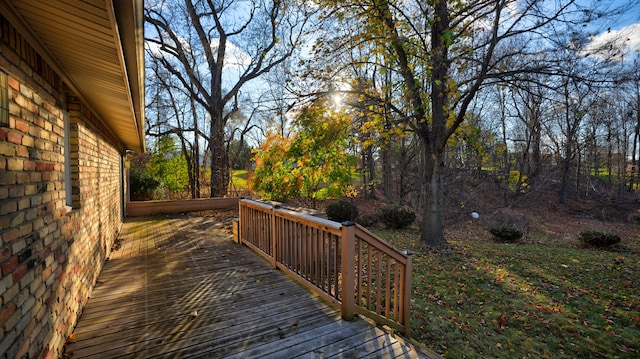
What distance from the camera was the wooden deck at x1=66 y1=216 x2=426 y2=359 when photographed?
242cm

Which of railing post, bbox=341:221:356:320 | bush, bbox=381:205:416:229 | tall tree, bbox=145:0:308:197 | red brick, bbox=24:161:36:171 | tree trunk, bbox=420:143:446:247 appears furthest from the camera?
tall tree, bbox=145:0:308:197

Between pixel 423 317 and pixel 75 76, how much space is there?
4.82 metres

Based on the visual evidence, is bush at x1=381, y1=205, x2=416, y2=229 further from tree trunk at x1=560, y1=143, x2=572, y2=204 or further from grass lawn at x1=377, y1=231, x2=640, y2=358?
tree trunk at x1=560, y1=143, x2=572, y2=204

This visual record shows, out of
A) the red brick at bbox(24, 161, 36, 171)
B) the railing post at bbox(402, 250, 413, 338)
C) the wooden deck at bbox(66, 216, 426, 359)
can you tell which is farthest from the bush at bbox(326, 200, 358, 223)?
the red brick at bbox(24, 161, 36, 171)

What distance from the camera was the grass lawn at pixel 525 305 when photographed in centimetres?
348

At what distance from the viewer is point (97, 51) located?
6.95ft

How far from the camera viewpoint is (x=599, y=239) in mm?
8641

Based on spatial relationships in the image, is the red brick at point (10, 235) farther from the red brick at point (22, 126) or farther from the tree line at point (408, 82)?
the tree line at point (408, 82)

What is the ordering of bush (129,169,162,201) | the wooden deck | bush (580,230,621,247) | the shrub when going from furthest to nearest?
1. bush (129,169,162,201)
2. the shrub
3. bush (580,230,621,247)
4. the wooden deck

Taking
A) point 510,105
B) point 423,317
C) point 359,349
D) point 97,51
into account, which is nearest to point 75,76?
point 97,51

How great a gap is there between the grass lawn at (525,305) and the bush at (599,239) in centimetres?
156

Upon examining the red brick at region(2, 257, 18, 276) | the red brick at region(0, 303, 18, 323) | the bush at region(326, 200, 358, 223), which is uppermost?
the red brick at region(2, 257, 18, 276)

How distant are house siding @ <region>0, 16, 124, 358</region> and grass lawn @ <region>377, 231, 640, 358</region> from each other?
3.54m

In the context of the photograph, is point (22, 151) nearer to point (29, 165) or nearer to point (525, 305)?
point (29, 165)
